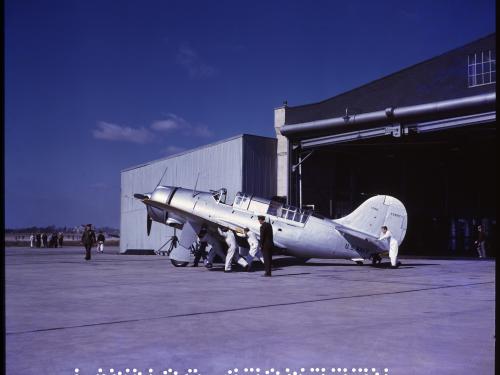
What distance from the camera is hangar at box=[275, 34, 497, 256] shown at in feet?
76.5

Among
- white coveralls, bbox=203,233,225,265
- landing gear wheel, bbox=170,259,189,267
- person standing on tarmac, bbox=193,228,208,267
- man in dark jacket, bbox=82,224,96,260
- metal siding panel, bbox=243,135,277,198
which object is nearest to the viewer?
person standing on tarmac, bbox=193,228,208,267

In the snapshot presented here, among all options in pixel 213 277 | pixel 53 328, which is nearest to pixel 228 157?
pixel 213 277

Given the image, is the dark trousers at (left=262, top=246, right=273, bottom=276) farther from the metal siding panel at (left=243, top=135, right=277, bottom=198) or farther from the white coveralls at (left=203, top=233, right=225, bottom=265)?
the metal siding panel at (left=243, top=135, right=277, bottom=198)

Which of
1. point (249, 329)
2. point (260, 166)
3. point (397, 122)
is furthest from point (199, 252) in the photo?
point (249, 329)

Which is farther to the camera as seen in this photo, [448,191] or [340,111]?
[448,191]

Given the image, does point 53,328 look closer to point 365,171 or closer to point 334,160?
point 334,160

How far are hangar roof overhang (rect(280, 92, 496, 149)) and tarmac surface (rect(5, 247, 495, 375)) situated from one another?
11843mm

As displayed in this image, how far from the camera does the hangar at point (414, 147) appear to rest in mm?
23328

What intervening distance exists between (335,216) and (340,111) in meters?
6.97

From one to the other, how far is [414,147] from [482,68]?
1195 centimetres

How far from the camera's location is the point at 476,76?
22.8 m

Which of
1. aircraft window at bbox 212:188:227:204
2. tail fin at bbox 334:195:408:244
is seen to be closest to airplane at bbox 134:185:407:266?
tail fin at bbox 334:195:408:244

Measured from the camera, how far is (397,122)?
992 inches

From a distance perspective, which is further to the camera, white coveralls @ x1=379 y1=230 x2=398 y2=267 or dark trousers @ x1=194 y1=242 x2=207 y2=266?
dark trousers @ x1=194 y1=242 x2=207 y2=266
